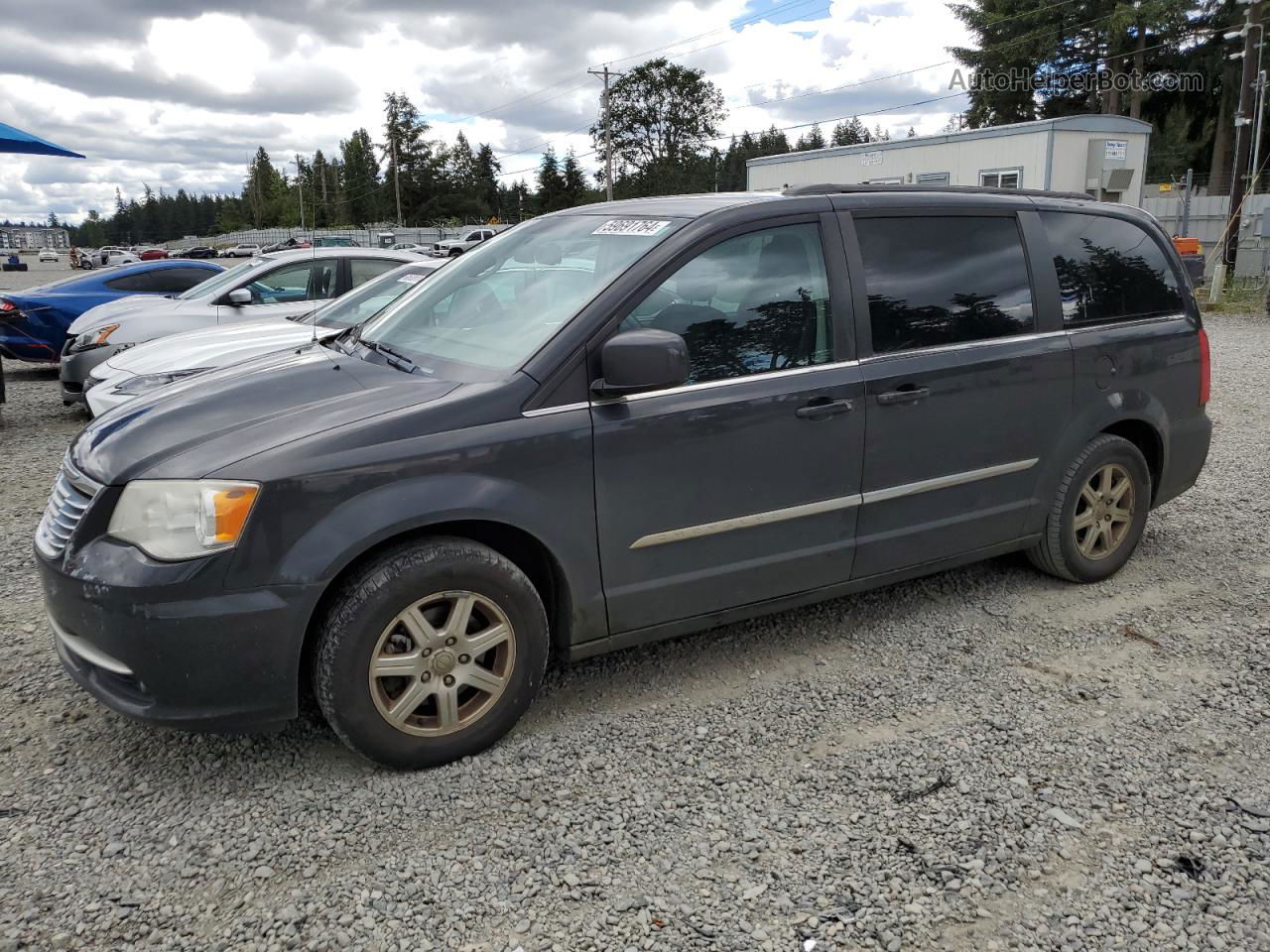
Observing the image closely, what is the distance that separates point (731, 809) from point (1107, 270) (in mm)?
3195

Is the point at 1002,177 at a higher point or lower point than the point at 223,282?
higher

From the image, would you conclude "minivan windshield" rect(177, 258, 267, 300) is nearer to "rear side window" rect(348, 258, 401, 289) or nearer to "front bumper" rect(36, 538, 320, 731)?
"rear side window" rect(348, 258, 401, 289)

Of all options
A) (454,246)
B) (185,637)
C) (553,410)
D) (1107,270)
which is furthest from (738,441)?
(454,246)

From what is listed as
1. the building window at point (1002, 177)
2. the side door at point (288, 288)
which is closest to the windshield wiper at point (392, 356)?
the side door at point (288, 288)

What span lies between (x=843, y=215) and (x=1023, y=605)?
199cm

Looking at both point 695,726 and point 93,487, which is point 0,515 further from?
point 695,726

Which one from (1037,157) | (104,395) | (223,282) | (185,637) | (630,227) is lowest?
(185,637)

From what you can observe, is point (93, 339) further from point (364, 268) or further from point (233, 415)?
point (233, 415)

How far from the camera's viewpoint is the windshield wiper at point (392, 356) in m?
3.57

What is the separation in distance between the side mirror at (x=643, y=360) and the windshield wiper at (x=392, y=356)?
2.50 ft

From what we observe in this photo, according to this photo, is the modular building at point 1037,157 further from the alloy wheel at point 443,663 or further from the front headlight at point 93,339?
the alloy wheel at point 443,663

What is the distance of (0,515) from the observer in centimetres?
620

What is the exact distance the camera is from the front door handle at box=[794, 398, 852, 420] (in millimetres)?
3680

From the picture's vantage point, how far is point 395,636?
308 cm
